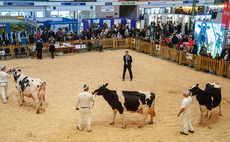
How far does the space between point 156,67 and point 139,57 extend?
2899 mm

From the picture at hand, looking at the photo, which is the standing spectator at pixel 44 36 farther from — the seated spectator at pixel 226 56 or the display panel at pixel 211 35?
the seated spectator at pixel 226 56

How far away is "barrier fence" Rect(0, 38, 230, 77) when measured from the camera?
15.2 metres

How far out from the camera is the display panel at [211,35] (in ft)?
55.6

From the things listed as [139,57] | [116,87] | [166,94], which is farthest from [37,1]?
[166,94]

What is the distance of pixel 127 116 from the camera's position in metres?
9.58

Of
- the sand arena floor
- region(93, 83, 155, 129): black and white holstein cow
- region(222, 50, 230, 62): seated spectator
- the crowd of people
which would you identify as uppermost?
the crowd of people

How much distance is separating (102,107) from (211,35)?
37.1 ft

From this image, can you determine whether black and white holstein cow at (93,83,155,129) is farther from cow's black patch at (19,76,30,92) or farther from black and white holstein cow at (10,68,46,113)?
cow's black patch at (19,76,30,92)

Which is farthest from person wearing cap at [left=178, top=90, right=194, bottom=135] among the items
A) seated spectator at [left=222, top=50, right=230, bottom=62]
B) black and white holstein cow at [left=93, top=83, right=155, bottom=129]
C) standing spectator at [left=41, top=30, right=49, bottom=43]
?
standing spectator at [left=41, top=30, right=49, bottom=43]

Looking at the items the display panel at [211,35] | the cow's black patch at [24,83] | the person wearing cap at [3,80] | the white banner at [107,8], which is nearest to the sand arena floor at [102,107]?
the person wearing cap at [3,80]

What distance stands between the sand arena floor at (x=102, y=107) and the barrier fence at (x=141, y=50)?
0.65m

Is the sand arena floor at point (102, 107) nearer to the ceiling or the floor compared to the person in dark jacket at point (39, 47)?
nearer to the floor

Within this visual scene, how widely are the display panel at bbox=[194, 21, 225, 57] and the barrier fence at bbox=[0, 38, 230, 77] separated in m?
2.07

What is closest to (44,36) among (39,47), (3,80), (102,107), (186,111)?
(39,47)
